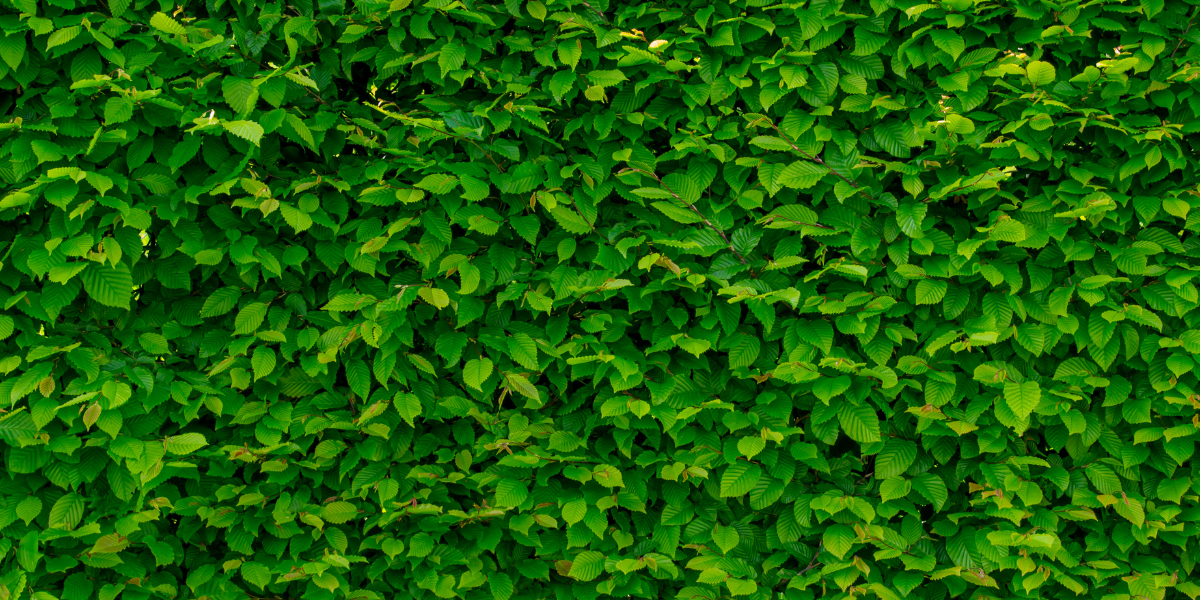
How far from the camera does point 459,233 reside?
2881mm

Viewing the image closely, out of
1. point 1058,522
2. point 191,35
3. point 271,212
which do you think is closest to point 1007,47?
point 1058,522

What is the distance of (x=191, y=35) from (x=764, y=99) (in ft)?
6.71

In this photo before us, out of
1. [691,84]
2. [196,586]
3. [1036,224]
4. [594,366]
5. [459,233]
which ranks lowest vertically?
[196,586]

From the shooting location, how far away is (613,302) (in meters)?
2.90

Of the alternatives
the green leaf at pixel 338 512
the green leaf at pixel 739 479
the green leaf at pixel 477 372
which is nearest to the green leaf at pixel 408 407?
the green leaf at pixel 477 372

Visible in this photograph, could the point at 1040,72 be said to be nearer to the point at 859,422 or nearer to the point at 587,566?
the point at 859,422

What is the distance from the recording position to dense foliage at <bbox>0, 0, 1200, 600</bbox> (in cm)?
266

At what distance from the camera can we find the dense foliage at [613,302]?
2656mm

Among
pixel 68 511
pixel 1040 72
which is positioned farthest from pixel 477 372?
pixel 1040 72

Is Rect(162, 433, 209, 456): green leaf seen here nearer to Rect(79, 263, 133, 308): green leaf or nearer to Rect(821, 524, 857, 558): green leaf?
Rect(79, 263, 133, 308): green leaf

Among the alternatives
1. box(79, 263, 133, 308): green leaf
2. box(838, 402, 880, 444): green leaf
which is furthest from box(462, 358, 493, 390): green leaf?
box(838, 402, 880, 444): green leaf

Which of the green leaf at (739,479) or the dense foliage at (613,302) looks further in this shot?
the green leaf at (739,479)

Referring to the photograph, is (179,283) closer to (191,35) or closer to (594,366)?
(191,35)

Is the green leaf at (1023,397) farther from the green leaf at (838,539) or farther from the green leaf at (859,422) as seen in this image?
the green leaf at (838,539)
